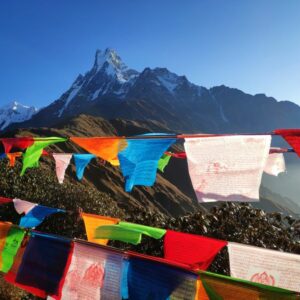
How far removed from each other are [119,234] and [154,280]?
35.8 inches

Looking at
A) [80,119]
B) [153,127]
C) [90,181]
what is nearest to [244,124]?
[153,127]

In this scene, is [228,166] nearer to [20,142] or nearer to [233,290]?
[233,290]

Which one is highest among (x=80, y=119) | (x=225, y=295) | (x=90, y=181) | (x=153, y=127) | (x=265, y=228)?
(x=153, y=127)

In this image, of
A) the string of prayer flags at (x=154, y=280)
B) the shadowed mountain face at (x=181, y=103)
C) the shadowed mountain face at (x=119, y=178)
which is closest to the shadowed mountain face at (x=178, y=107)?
the shadowed mountain face at (x=181, y=103)

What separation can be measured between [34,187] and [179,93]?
541 ft

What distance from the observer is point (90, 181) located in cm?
4422

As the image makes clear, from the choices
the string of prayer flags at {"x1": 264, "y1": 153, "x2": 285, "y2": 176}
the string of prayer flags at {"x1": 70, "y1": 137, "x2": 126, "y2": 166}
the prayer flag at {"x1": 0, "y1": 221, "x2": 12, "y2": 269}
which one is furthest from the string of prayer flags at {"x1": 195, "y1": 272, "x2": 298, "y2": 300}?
the string of prayer flags at {"x1": 264, "y1": 153, "x2": 285, "y2": 176}

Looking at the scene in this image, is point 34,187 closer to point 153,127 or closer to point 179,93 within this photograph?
point 153,127

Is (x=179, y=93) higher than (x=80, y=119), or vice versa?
(x=179, y=93)

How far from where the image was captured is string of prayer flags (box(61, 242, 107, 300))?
4480mm

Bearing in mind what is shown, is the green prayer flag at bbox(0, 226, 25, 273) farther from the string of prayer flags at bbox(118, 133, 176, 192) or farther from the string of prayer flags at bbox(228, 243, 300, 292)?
the string of prayer flags at bbox(228, 243, 300, 292)

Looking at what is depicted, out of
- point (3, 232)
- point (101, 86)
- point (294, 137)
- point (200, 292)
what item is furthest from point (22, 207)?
point (101, 86)

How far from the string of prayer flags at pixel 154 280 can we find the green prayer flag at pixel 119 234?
39cm

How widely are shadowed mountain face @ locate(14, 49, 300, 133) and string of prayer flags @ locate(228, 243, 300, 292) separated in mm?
142028
